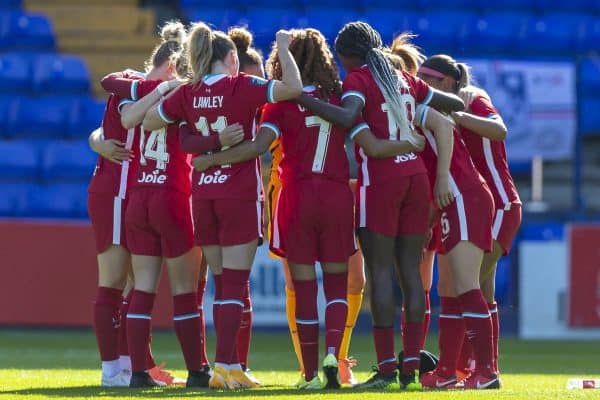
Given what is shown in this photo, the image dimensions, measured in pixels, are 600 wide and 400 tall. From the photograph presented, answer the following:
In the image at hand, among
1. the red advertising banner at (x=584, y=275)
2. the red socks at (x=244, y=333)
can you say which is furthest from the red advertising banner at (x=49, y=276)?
the red socks at (x=244, y=333)

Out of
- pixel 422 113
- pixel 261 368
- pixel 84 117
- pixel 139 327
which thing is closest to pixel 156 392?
pixel 139 327

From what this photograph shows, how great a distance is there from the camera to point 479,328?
724 cm

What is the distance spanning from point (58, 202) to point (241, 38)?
7.78 metres

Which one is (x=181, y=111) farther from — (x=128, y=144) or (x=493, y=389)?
(x=493, y=389)

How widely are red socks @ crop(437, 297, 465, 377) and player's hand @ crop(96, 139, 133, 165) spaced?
2045 millimetres

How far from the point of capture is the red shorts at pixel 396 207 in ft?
23.4

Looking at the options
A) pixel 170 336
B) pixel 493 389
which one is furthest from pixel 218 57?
pixel 170 336

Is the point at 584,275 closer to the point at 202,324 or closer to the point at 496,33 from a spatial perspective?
the point at 496,33

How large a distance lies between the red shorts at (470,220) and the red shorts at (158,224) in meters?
1.44

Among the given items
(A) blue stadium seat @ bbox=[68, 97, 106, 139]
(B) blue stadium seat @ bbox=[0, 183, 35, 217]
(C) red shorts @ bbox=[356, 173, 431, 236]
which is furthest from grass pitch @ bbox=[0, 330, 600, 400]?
(A) blue stadium seat @ bbox=[68, 97, 106, 139]

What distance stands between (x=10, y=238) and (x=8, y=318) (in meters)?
0.78

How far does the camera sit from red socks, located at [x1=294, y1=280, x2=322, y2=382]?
23.7 ft

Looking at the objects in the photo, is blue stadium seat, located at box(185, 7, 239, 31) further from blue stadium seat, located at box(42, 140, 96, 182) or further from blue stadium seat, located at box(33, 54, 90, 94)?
blue stadium seat, located at box(42, 140, 96, 182)

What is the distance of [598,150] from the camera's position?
54.9ft
